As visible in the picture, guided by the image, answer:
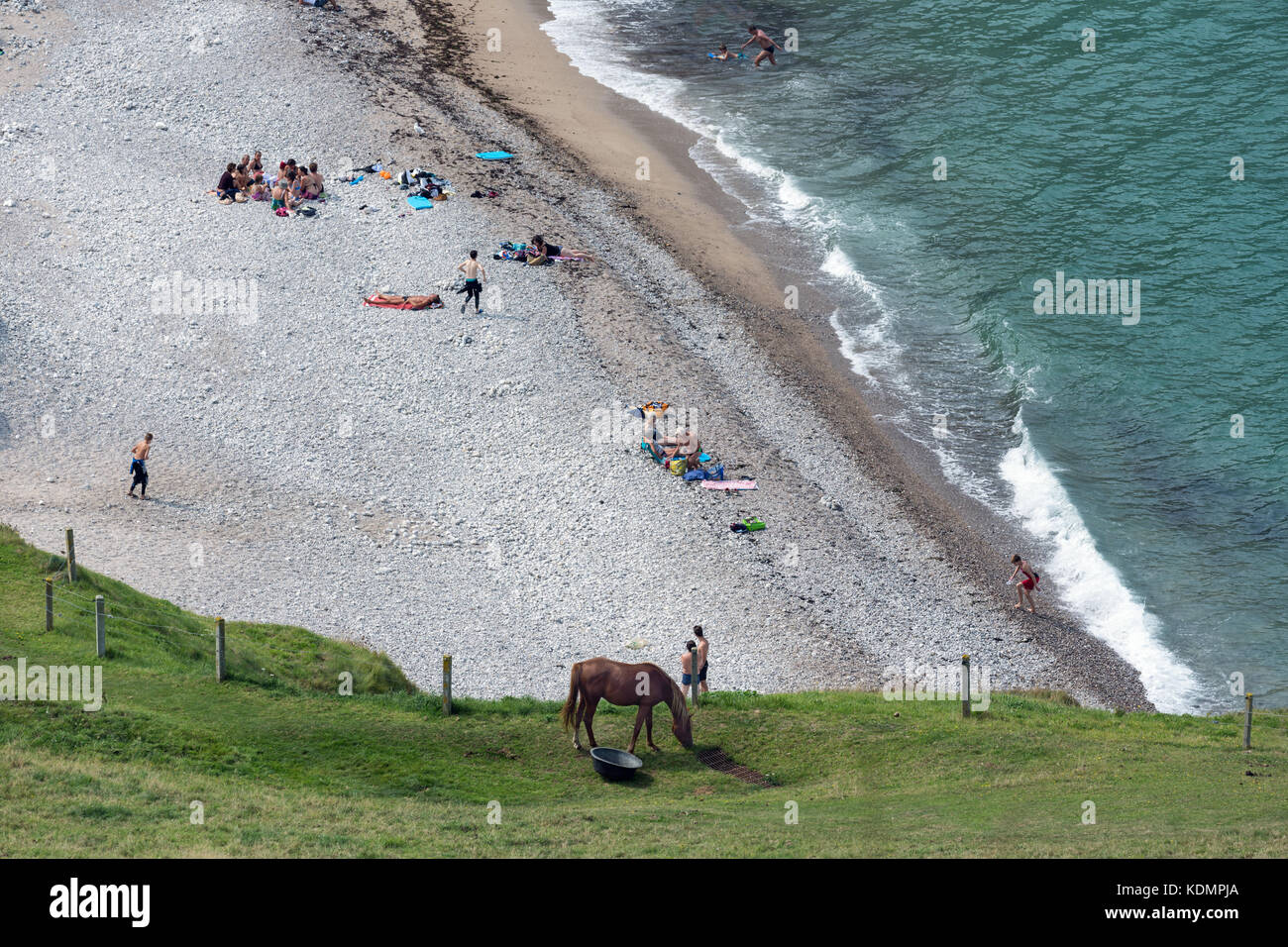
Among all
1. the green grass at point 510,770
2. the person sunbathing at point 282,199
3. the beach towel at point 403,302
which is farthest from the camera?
the person sunbathing at point 282,199

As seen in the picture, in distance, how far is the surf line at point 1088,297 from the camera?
44938 mm

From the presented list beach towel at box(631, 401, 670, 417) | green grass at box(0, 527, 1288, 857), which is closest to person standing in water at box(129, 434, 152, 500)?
green grass at box(0, 527, 1288, 857)

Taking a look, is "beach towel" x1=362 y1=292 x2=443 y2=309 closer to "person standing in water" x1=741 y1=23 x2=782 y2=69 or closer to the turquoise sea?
the turquoise sea

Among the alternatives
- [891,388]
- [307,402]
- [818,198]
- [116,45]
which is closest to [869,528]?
[891,388]

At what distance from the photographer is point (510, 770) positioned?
68.2 ft

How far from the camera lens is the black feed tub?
67.4ft

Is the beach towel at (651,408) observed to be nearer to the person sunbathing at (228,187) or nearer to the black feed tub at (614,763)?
the black feed tub at (614,763)

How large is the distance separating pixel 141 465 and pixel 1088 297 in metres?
32.7

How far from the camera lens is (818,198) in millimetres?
52188

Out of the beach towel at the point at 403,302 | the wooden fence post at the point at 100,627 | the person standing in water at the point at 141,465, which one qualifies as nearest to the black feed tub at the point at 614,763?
the wooden fence post at the point at 100,627

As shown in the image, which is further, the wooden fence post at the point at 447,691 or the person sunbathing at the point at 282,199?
the person sunbathing at the point at 282,199

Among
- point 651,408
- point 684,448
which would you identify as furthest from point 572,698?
point 651,408

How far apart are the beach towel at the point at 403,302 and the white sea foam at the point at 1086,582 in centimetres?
1842

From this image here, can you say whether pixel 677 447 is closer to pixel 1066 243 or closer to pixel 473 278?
pixel 473 278
